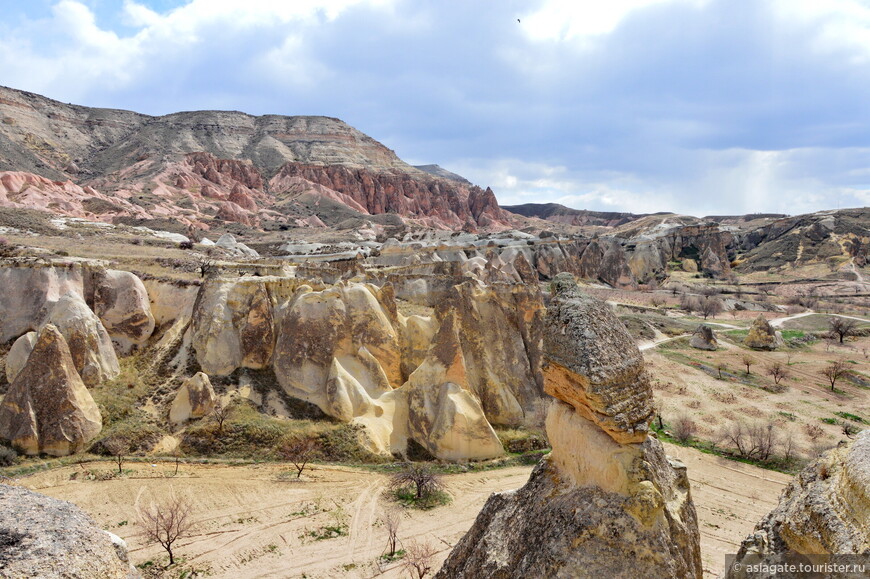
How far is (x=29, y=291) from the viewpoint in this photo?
19.6 m

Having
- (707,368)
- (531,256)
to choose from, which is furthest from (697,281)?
(707,368)

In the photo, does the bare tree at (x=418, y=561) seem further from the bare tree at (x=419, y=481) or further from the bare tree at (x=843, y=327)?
the bare tree at (x=843, y=327)

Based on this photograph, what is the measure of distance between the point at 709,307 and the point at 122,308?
57785 mm

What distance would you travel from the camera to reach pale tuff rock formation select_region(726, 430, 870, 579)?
4.20m

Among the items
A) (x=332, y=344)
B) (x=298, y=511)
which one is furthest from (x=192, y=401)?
(x=298, y=511)

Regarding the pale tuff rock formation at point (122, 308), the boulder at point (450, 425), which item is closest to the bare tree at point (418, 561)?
the boulder at point (450, 425)

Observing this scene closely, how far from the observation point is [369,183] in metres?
128

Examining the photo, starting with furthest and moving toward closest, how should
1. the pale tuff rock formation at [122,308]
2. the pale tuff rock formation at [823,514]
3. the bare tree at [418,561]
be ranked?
the pale tuff rock formation at [122,308]
the bare tree at [418,561]
the pale tuff rock formation at [823,514]

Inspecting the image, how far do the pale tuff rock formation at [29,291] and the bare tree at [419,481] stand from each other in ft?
53.3

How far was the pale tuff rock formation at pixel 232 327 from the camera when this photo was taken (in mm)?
18703

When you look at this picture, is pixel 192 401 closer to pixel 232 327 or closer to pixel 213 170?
pixel 232 327

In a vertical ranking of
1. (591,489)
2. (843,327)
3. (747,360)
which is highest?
(591,489)

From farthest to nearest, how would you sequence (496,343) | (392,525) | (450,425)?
(496,343), (450,425), (392,525)

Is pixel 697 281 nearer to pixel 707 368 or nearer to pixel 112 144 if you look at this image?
pixel 707 368
